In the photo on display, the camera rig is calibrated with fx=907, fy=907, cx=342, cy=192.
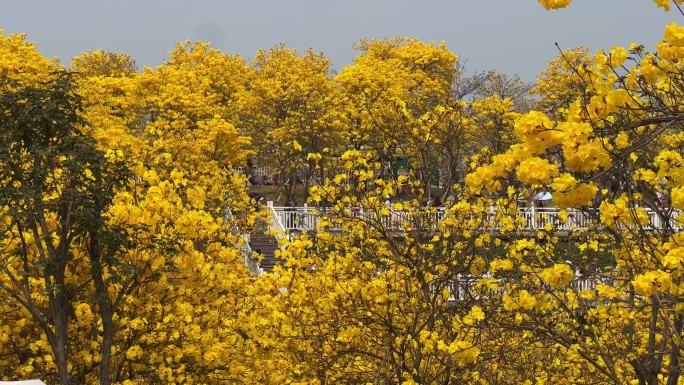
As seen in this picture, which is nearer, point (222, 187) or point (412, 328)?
point (412, 328)

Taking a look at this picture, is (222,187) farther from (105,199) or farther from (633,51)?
(633,51)

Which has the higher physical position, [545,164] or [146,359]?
[545,164]

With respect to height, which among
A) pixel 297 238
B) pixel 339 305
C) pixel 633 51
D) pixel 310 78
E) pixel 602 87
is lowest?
pixel 339 305

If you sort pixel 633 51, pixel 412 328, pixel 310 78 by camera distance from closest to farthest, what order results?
pixel 633 51 < pixel 412 328 < pixel 310 78

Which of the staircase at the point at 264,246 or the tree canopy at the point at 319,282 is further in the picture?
the staircase at the point at 264,246

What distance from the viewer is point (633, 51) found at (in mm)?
5434

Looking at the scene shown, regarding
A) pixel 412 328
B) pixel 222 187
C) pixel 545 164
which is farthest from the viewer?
pixel 222 187

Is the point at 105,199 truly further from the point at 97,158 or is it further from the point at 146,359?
the point at 146,359

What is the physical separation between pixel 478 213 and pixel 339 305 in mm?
1736

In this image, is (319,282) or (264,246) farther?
(264,246)

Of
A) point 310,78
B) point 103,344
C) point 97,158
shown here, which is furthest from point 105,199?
point 310,78

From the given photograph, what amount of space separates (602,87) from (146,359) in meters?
8.17

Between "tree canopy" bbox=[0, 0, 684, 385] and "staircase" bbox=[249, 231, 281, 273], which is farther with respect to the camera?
"staircase" bbox=[249, 231, 281, 273]

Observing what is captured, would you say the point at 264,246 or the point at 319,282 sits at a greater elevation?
the point at 264,246
